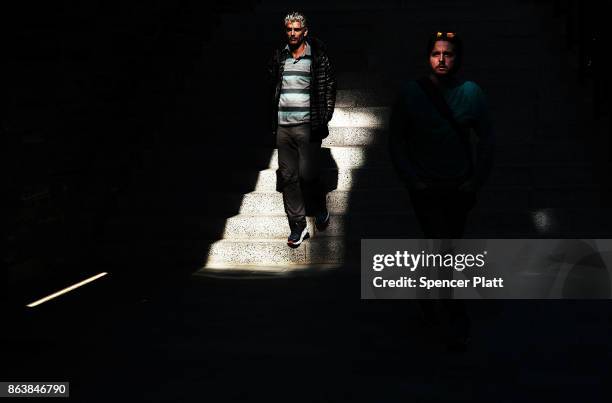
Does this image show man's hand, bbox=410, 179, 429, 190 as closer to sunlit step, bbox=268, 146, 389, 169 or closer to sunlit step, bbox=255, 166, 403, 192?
sunlit step, bbox=255, 166, 403, 192

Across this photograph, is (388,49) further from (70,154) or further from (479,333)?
(479,333)

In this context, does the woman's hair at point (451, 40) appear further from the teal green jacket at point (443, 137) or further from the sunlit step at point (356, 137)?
the sunlit step at point (356, 137)

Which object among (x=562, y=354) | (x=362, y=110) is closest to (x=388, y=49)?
(x=362, y=110)

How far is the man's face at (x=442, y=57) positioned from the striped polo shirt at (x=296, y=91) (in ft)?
9.07

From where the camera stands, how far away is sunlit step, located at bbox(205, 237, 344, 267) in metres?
9.87

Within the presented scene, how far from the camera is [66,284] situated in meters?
9.46

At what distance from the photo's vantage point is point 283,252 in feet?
32.4

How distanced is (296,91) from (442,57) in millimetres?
2852

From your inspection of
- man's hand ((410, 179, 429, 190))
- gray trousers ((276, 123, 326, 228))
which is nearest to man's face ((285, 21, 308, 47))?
gray trousers ((276, 123, 326, 228))

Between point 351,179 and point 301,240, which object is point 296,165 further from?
point 351,179

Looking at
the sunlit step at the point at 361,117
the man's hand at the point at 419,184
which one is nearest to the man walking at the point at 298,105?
the sunlit step at the point at 361,117

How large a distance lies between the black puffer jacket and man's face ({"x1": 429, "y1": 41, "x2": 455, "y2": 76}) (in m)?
2.76

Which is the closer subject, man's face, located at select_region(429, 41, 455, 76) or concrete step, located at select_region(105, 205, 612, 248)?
man's face, located at select_region(429, 41, 455, 76)

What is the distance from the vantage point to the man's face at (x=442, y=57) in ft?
22.2
